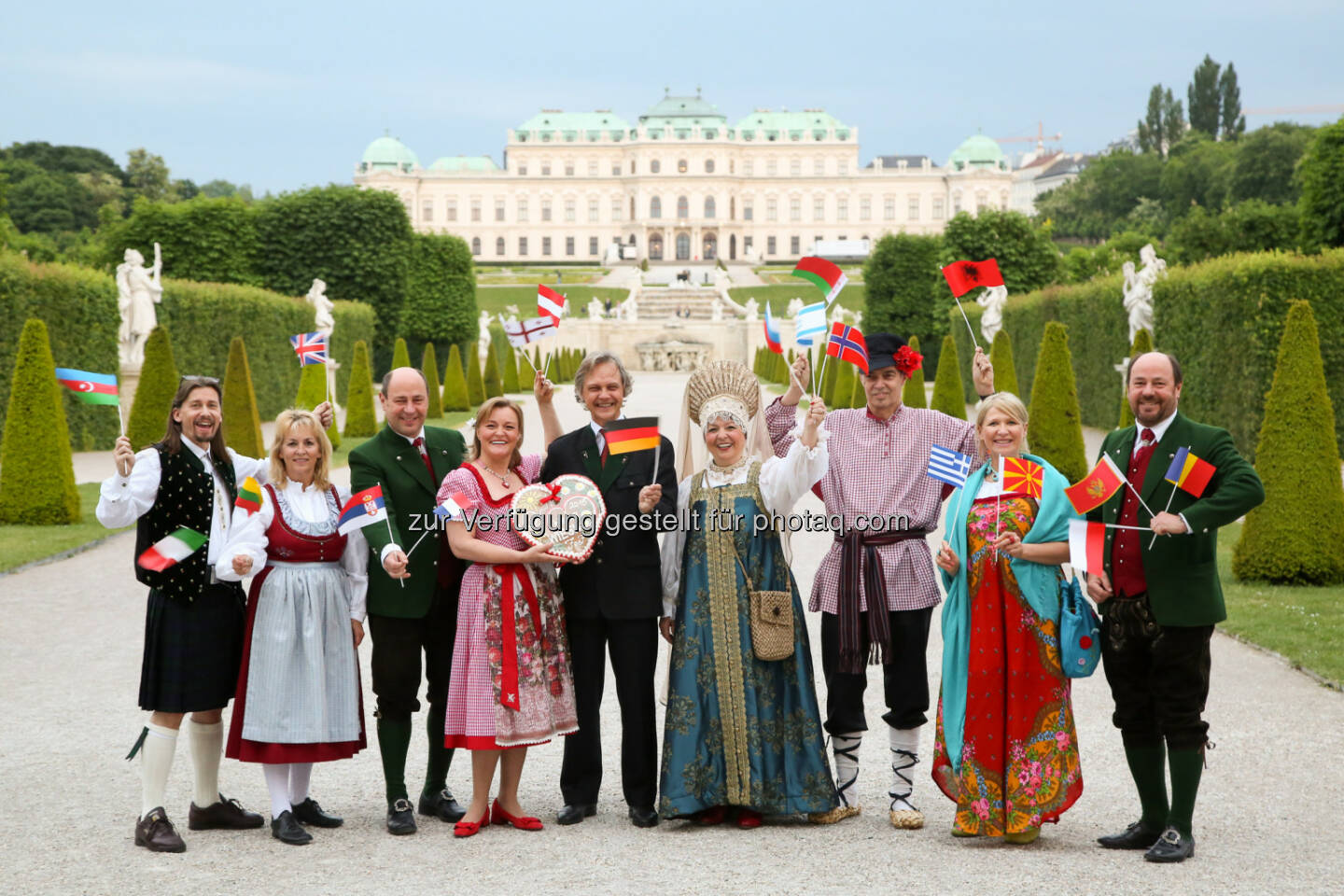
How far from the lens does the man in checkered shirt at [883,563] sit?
11.3 ft

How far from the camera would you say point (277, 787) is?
338 cm

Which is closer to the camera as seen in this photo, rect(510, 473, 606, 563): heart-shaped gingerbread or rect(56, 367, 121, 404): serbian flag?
rect(510, 473, 606, 563): heart-shaped gingerbread

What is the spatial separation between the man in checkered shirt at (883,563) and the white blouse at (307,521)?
1195mm

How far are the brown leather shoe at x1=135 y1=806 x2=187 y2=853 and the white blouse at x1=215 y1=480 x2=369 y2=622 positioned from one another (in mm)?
597

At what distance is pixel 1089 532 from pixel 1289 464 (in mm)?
4303

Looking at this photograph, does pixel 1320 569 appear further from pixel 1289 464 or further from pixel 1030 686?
pixel 1030 686

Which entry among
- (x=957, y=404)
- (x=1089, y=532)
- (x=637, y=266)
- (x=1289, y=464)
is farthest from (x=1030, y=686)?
(x=637, y=266)

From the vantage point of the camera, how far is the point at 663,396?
22.7m

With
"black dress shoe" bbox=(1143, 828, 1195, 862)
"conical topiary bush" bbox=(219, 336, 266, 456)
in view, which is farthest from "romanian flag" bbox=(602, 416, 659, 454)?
"conical topiary bush" bbox=(219, 336, 266, 456)

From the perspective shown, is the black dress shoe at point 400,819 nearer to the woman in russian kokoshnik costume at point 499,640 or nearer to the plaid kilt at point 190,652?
the woman in russian kokoshnik costume at point 499,640

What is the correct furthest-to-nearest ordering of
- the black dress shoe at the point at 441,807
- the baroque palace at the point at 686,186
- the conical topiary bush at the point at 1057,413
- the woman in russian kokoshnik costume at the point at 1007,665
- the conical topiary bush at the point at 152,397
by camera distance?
the baroque palace at the point at 686,186
the conical topiary bush at the point at 1057,413
the conical topiary bush at the point at 152,397
the black dress shoe at the point at 441,807
the woman in russian kokoshnik costume at the point at 1007,665

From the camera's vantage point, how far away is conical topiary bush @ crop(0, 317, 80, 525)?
928cm

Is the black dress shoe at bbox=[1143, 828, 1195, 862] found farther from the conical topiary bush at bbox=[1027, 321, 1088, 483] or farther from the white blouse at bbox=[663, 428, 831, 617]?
the conical topiary bush at bbox=[1027, 321, 1088, 483]

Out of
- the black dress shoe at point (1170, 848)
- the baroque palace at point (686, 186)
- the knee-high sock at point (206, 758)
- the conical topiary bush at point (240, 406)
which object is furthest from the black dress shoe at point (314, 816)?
the baroque palace at point (686, 186)
